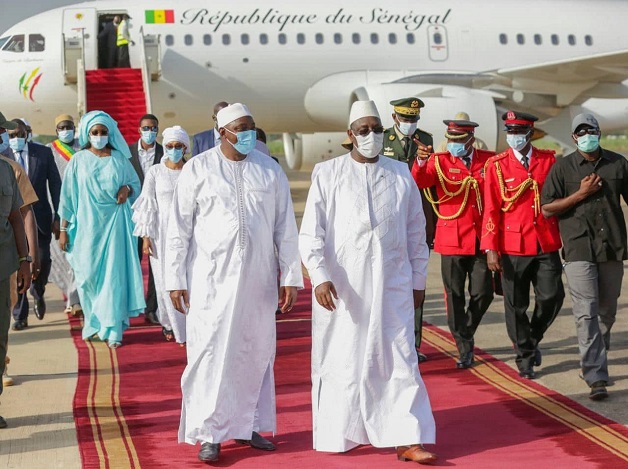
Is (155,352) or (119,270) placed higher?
(119,270)

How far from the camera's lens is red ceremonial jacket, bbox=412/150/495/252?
8.11 metres

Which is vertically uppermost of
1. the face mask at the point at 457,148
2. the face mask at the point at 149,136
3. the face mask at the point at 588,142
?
the face mask at the point at 149,136

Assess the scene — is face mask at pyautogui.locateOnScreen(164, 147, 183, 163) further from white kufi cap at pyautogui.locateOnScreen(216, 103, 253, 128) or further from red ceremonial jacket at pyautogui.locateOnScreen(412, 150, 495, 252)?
white kufi cap at pyautogui.locateOnScreen(216, 103, 253, 128)

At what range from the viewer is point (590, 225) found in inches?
A: 285

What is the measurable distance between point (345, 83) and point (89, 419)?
46.7 ft

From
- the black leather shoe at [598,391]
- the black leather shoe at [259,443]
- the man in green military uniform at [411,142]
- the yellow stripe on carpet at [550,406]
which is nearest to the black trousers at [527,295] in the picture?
the yellow stripe on carpet at [550,406]

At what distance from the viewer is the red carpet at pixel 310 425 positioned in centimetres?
583

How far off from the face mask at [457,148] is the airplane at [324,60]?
1044 centimetres

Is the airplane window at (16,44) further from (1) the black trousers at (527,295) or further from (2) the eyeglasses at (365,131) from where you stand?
(2) the eyeglasses at (365,131)

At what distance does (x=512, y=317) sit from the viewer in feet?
25.9

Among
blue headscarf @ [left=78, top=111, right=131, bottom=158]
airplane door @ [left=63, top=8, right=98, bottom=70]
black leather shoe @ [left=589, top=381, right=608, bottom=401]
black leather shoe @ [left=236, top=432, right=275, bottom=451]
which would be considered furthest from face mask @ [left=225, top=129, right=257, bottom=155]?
airplane door @ [left=63, top=8, right=98, bottom=70]

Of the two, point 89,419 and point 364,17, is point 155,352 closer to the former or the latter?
point 89,419

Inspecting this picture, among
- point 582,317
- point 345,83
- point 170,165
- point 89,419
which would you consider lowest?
point 89,419

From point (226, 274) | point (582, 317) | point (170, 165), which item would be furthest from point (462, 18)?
point (226, 274)
